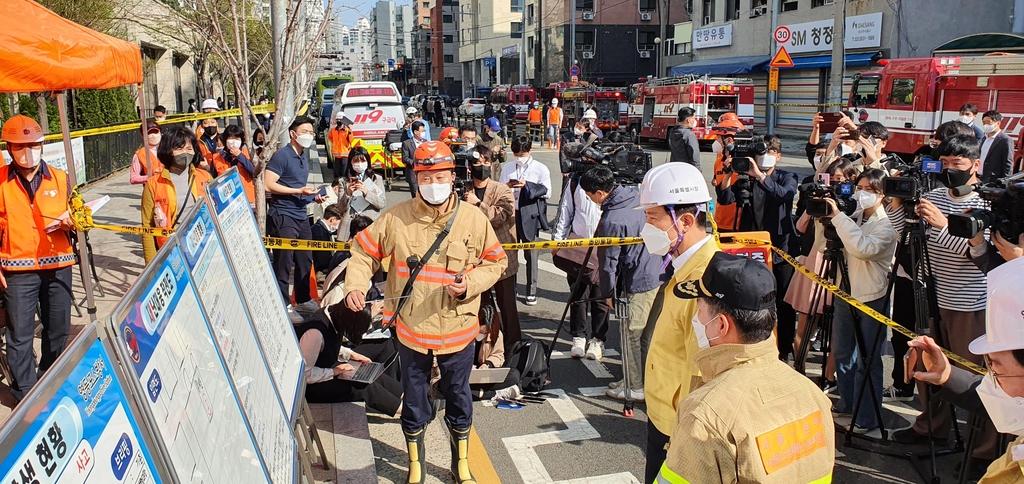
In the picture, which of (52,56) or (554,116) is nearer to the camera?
(52,56)

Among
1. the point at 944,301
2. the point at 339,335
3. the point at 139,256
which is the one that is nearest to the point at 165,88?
the point at 139,256

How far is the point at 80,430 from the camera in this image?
160 centimetres

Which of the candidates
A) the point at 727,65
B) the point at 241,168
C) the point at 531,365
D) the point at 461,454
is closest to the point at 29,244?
the point at 461,454

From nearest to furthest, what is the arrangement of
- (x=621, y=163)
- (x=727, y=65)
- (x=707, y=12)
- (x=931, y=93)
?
(x=621, y=163) < (x=931, y=93) < (x=727, y=65) < (x=707, y=12)

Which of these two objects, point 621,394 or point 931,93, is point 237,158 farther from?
point 931,93

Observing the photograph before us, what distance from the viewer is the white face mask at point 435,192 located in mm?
4184

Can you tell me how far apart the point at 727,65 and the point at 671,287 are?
36582 mm

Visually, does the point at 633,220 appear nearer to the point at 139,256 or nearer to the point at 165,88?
the point at 139,256

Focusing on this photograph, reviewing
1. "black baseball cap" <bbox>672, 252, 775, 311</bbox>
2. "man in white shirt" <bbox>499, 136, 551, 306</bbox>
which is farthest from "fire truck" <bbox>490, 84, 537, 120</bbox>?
"black baseball cap" <bbox>672, 252, 775, 311</bbox>

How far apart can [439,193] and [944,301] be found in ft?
10.3

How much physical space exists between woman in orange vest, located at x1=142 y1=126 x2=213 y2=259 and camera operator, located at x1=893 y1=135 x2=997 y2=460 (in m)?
5.71

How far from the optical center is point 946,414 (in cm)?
469

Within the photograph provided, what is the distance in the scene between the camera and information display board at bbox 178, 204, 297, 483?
9.14ft

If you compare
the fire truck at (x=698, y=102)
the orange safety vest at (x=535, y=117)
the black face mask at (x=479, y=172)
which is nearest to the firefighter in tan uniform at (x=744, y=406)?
the black face mask at (x=479, y=172)
